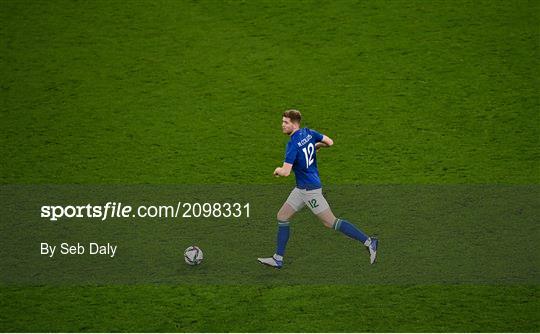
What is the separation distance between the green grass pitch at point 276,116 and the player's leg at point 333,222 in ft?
1.06

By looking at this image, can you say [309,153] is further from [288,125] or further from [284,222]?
[284,222]

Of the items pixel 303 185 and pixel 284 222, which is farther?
pixel 284 222

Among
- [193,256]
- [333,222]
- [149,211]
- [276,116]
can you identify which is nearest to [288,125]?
[333,222]

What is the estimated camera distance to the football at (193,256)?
12719mm

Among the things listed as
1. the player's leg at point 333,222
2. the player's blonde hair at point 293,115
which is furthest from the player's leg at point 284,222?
the player's blonde hair at point 293,115

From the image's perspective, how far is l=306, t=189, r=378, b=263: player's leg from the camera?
12312 millimetres

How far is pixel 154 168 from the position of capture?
51.7 feet

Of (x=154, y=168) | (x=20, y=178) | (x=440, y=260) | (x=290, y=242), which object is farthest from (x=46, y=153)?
(x=440, y=260)

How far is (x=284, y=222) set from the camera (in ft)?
40.9

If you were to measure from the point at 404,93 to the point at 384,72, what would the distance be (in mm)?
730

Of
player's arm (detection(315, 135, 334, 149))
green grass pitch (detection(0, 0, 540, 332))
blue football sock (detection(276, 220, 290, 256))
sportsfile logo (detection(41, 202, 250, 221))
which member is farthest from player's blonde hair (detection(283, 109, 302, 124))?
sportsfile logo (detection(41, 202, 250, 221))

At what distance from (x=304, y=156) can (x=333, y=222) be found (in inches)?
39.5

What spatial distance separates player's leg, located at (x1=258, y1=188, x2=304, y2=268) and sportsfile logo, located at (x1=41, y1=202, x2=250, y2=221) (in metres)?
1.81

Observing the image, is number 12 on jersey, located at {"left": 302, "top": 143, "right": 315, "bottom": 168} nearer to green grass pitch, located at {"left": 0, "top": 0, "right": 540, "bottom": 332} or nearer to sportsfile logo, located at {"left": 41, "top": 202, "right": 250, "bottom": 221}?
green grass pitch, located at {"left": 0, "top": 0, "right": 540, "bottom": 332}
